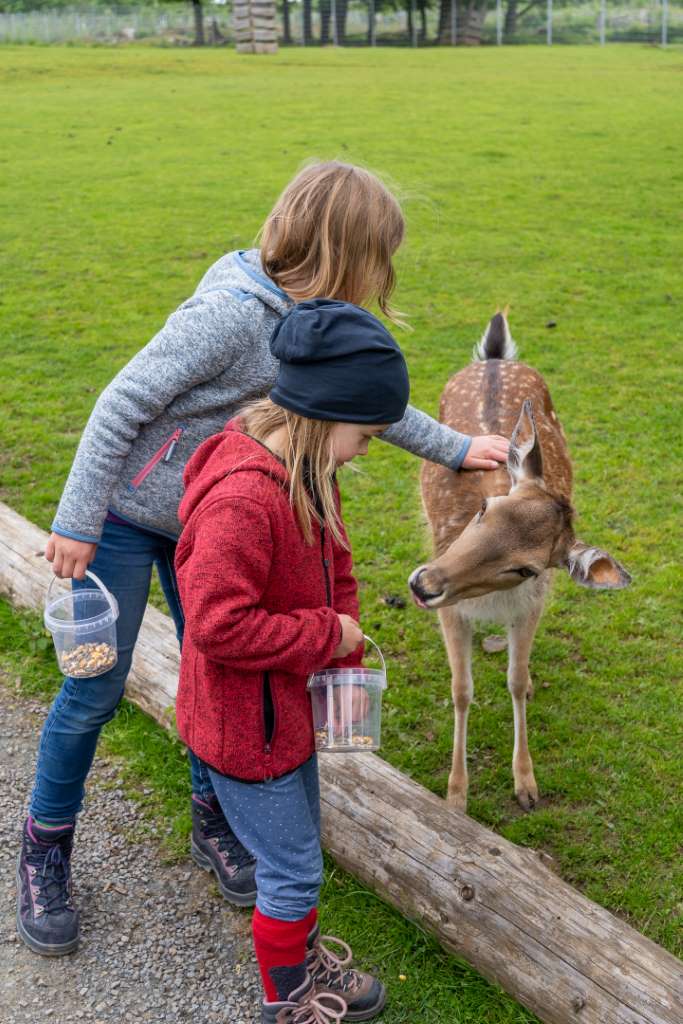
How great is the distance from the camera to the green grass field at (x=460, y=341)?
13.2 ft

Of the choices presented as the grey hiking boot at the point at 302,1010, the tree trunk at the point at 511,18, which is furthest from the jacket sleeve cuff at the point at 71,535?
the tree trunk at the point at 511,18

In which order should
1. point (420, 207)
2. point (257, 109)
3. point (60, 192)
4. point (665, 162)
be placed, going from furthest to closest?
point (257, 109)
point (665, 162)
point (60, 192)
point (420, 207)

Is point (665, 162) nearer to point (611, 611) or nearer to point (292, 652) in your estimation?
point (611, 611)

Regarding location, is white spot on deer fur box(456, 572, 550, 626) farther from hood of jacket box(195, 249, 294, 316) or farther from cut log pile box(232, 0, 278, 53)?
cut log pile box(232, 0, 278, 53)

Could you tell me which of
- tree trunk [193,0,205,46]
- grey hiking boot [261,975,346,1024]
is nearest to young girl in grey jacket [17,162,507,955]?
grey hiking boot [261,975,346,1024]

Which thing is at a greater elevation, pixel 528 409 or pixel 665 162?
pixel 528 409

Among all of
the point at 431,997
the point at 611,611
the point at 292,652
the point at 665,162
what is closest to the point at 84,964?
the point at 431,997

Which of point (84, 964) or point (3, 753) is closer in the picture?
point (84, 964)

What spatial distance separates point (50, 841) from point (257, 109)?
21.8m

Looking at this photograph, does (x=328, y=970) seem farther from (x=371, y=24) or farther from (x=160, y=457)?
(x=371, y=24)

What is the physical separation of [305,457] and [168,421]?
582 mm

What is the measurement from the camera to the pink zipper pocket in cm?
299

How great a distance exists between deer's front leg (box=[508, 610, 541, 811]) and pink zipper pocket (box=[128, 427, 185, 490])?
71.9 inches

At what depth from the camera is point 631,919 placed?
353 centimetres
